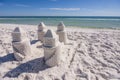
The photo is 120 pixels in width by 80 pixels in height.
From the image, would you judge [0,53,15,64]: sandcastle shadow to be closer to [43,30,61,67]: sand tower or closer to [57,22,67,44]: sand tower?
[43,30,61,67]: sand tower

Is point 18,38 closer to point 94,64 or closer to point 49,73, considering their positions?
point 49,73

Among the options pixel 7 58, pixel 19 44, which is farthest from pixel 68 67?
pixel 7 58

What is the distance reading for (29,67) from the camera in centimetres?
525

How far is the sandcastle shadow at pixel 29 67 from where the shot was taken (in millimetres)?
4992

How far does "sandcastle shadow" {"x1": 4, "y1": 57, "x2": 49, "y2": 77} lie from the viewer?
499cm

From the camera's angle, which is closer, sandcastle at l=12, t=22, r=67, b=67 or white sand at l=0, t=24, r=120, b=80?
white sand at l=0, t=24, r=120, b=80

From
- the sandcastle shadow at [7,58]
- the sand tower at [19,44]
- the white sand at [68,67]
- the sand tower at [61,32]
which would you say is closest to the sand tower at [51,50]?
the white sand at [68,67]

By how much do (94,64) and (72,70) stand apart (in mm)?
1194

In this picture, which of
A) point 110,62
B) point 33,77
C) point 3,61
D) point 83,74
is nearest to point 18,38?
point 3,61

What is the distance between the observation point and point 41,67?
5.22 m

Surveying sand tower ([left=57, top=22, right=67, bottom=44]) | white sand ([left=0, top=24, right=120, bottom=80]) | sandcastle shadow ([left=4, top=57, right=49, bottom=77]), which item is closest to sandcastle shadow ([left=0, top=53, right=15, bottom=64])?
white sand ([left=0, top=24, right=120, bottom=80])

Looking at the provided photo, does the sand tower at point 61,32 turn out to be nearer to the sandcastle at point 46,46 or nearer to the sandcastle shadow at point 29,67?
the sandcastle at point 46,46

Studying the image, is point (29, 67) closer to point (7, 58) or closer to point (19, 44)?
point (19, 44)

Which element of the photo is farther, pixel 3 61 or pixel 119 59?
pixel 119 59
